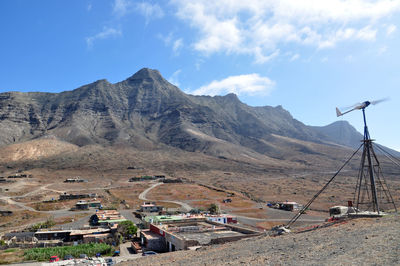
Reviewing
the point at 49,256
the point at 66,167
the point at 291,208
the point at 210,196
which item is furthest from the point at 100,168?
the point at 49,256

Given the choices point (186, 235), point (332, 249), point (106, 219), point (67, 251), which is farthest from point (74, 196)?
point (332, 249)

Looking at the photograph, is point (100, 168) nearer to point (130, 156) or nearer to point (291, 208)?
point (130, 156)

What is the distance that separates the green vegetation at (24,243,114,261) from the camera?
36656 mm

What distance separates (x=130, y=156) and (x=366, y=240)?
193371mm

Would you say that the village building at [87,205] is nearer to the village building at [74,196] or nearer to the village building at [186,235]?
the village building at [74,196]

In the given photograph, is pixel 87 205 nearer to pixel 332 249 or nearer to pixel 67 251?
pixel 67 251

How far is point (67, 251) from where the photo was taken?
127 ft

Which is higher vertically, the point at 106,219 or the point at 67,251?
the point at 67,251

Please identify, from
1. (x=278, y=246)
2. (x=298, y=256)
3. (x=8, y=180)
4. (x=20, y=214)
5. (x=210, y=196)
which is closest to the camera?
(x=298, y=256)

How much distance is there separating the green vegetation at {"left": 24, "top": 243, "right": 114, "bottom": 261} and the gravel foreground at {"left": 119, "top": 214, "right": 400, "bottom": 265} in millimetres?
20900

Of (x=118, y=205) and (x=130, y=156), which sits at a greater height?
(x=130, y=156)

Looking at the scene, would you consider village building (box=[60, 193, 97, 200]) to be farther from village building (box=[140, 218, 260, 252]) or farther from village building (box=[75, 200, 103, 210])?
village building (box=[140, 218, 260, 252])

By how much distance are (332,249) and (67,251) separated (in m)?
36.1

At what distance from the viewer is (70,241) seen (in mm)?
45938
